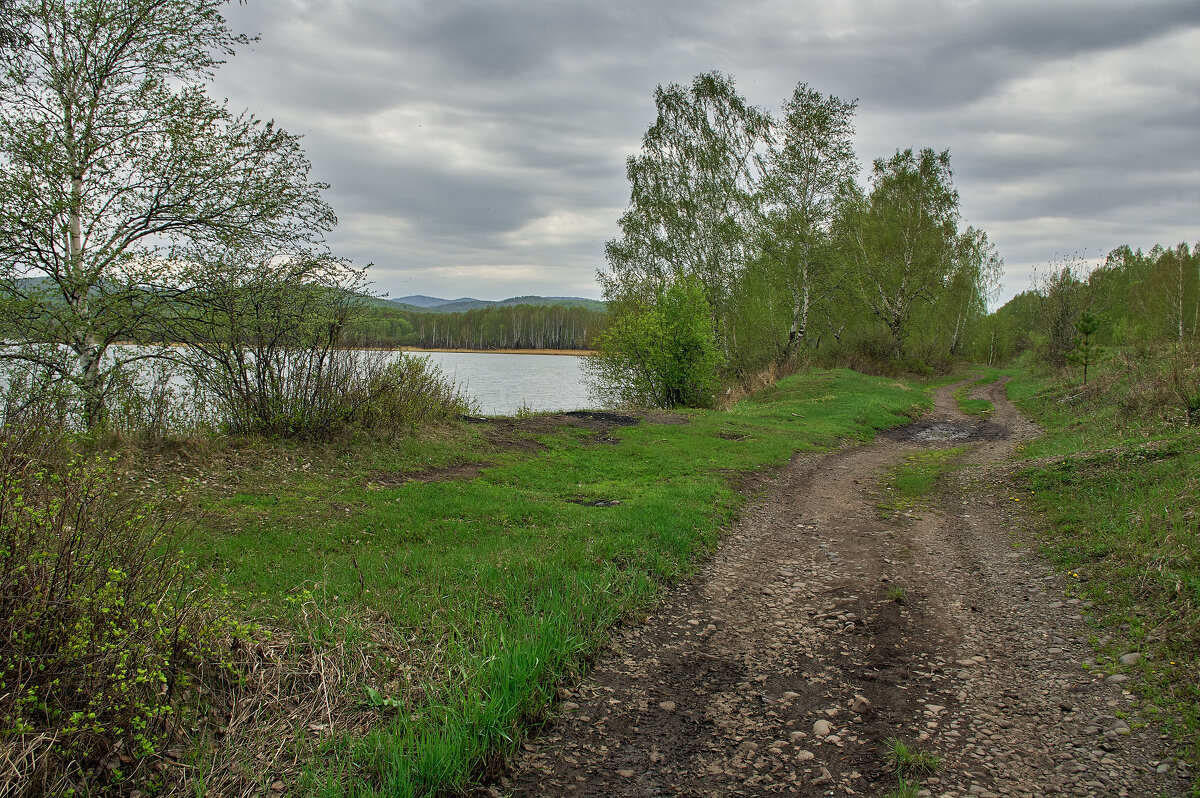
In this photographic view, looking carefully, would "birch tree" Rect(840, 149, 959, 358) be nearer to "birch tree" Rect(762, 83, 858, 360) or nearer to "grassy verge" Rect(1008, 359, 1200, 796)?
"birch tree" Rect(762, 83, 858, 360)

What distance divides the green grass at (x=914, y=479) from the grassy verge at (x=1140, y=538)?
154 centimetres

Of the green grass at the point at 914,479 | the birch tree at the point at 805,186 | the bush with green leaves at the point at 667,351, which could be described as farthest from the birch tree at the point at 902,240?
the green grass at the point at 914,479

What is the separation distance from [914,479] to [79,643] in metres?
12.0

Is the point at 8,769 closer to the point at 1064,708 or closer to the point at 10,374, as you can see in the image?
the point at 1064,708

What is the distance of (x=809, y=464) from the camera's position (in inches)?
527

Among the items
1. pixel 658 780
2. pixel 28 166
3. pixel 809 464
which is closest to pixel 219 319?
pixel 28 166

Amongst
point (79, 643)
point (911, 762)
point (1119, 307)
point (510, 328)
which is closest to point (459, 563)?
point (79, 643)

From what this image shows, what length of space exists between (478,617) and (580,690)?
109cm

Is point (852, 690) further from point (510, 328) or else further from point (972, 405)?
point (510, 328)

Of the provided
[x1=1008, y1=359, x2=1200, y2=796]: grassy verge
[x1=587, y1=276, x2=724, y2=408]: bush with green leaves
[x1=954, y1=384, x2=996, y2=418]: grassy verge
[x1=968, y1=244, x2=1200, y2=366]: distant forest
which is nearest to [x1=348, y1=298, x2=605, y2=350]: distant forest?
[x1=968, y1=244, x2=1200, y2=366]: distant forest

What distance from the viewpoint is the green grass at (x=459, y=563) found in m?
3.85

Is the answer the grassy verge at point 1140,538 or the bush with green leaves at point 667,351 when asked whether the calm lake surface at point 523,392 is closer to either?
the bush with green leaves at point 667,351

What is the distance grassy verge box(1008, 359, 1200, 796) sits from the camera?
4.27 m

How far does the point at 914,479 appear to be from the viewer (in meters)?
11.6
